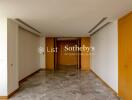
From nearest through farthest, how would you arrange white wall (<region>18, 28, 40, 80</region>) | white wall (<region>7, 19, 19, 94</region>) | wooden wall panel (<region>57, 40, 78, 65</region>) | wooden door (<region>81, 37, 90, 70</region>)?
white wall (<region>7, 19, 19, 94</region>), white wall (<region>18, 28, 40, 80</region>), wooden door (<region>81, 37, 90, 70</region>), wooden wall panel (<region>57, 40, 78, 65</region>)

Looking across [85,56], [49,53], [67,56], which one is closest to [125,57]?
[85,56]

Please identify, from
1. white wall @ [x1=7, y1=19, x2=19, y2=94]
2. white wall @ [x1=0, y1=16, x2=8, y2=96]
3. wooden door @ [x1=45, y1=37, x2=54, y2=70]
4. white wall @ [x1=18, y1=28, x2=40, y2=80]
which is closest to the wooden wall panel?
wooden door @ [x1=45, y1=37, x2=54, y2=70]

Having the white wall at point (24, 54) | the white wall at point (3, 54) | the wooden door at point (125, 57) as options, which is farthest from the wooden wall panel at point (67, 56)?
the wooden door at point (125, 57)

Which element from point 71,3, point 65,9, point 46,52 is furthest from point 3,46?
point 46,52

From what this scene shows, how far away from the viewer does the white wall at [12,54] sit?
15.6 feet

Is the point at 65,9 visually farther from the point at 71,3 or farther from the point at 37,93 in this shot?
the point at 37,93

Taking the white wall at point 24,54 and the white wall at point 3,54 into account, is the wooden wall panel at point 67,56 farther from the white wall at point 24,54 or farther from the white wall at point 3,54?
the white wall at point 3,54

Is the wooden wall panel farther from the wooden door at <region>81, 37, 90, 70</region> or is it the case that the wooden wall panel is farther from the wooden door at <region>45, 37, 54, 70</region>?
the wooden door at <region>81, 37, 90, 70</region>

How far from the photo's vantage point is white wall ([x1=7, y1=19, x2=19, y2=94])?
476cm

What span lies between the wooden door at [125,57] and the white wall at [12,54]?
10.6 feet

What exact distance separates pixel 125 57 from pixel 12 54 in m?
3.34

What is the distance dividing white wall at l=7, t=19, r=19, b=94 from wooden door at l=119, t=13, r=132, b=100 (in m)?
3.23

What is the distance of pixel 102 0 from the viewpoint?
9.98 feet

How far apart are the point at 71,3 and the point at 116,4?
3.04 ft
